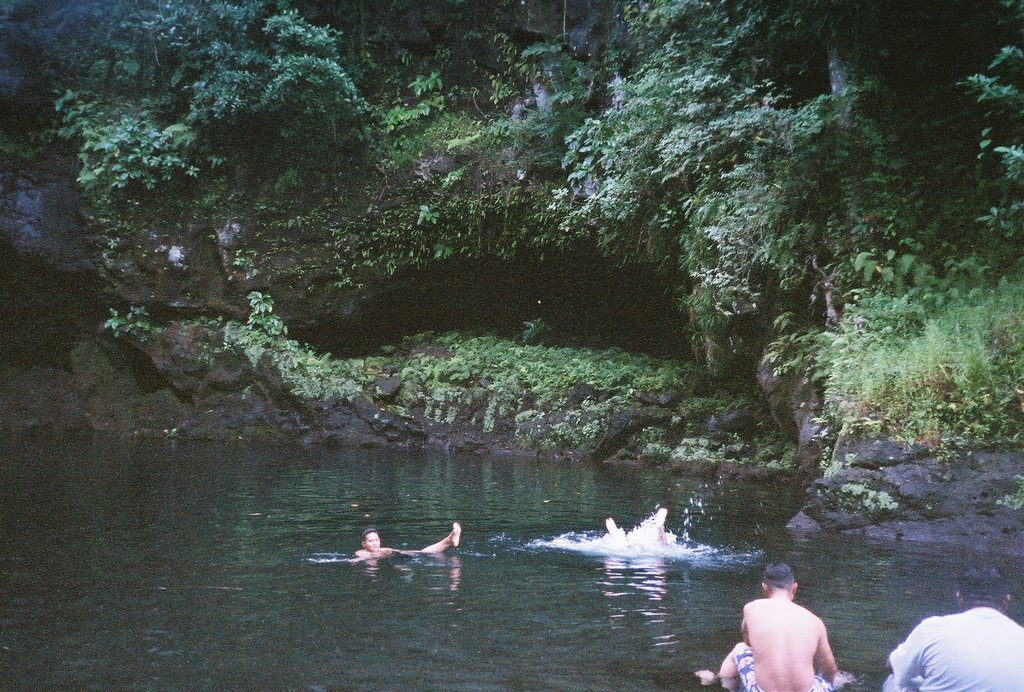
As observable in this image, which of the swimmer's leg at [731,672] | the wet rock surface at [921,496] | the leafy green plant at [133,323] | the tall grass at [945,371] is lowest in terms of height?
the swimmer's leg at [731,672]

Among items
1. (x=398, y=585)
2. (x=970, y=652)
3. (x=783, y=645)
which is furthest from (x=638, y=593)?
(x=970, y=652)

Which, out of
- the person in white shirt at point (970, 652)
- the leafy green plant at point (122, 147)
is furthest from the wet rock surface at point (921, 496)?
the leafy green plant at point (122, 147)

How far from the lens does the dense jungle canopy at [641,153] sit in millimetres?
11180

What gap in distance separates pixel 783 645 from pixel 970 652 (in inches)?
39.2

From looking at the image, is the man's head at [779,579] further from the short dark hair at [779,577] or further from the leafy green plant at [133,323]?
the leafy green plant at [133,323]

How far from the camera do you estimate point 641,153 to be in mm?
15094

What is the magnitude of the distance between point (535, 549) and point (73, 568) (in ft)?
15.0

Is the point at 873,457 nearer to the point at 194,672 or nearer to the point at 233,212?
the point at 194,672

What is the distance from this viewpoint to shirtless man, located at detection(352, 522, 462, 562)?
343 inches

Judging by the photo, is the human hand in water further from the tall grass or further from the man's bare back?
the tall grass

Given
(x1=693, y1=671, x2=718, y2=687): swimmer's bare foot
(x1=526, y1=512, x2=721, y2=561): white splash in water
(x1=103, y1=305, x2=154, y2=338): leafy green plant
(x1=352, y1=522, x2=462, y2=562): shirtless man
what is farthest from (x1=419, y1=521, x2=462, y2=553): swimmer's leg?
(x1=103, y1=305, x2=154, y2=338): leafy green plant

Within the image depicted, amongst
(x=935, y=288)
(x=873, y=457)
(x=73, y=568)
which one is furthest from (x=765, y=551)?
(x=73, y=568)

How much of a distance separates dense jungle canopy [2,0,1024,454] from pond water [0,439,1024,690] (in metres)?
2.95

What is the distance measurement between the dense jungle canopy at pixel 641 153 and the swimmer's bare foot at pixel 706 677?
581 cm
